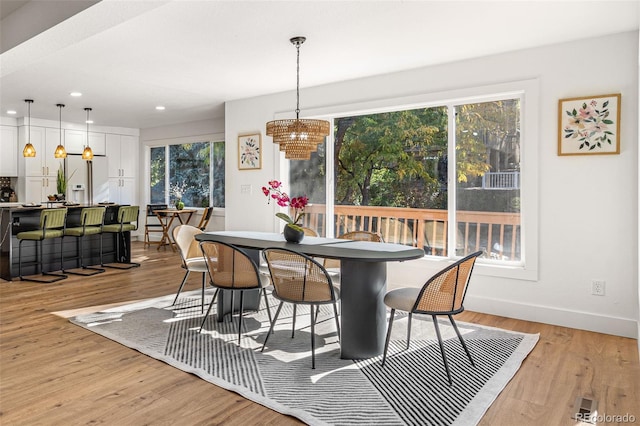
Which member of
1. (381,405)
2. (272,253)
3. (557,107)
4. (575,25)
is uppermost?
(575,25)

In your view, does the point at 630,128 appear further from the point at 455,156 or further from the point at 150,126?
the point at 150,126

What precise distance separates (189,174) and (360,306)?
6857 millimetres

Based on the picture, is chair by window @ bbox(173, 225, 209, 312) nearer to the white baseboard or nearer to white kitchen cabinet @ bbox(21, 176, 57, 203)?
the white baseboard

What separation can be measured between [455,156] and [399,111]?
0.84 meters

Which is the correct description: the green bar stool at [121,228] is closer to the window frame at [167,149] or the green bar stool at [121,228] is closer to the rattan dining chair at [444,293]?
the window frame at [167,149]

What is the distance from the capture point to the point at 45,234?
5.84 metres

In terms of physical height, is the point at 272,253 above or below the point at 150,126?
below

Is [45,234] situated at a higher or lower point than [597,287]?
higher

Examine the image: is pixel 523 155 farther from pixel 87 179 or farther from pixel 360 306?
pixel 87 179

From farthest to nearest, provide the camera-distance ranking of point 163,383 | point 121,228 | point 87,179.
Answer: point 87,179 → point 121,228 → point 163,383

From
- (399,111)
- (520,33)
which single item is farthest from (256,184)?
(520,33)

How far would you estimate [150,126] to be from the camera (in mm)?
9352

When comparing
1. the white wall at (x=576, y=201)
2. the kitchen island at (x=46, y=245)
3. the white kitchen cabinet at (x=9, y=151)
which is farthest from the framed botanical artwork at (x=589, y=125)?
the white kitchen cabinet at (x=9, y=151)

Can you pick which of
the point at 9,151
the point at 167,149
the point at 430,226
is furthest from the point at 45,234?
the point at 430,226
